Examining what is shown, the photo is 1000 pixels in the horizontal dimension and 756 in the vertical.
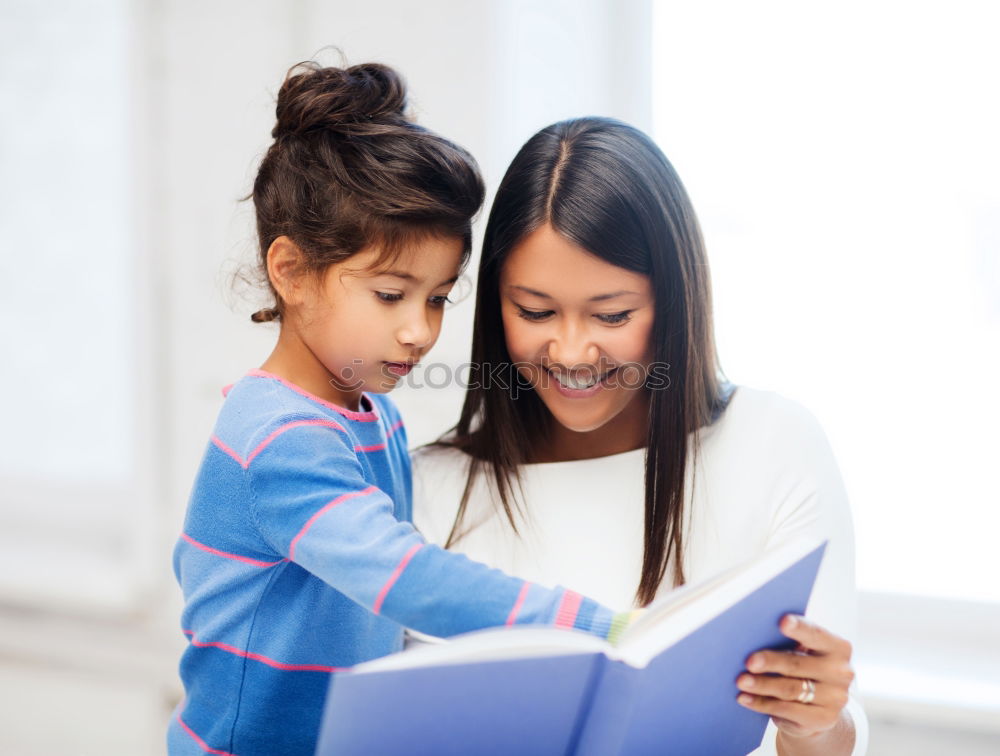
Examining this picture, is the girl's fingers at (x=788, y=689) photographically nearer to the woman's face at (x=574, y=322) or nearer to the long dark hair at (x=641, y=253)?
the long dark hair at (x=641, y=253)

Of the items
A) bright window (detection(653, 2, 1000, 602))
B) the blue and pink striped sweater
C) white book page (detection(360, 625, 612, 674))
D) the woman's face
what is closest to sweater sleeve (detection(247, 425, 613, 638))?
the blue and pink striped sweater

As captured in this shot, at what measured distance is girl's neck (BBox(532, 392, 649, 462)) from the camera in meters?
1.38

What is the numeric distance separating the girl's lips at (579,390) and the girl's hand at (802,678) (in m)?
0.45

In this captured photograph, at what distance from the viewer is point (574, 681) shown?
30.6 inches

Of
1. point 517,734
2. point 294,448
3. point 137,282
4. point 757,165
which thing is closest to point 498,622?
point 517,734

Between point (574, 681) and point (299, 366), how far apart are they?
1.85 ft

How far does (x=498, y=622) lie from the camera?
2.93 ft

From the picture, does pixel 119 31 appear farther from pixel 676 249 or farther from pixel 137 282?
pixel 676 249

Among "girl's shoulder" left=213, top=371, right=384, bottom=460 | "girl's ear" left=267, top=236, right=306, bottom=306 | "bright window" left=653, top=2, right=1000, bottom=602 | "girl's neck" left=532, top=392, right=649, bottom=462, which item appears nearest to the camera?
"girl's shoulder" left=213, top=371, right=384, bottom=460

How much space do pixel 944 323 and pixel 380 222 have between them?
1111mm

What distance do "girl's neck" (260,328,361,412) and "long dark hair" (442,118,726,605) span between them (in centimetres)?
26

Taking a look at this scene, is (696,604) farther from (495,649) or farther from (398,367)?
(398,367)

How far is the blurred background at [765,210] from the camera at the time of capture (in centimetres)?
165

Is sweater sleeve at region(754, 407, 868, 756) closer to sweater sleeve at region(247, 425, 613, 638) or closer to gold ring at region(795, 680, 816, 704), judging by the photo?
gold ring at region(795, 680, 816, 704)
